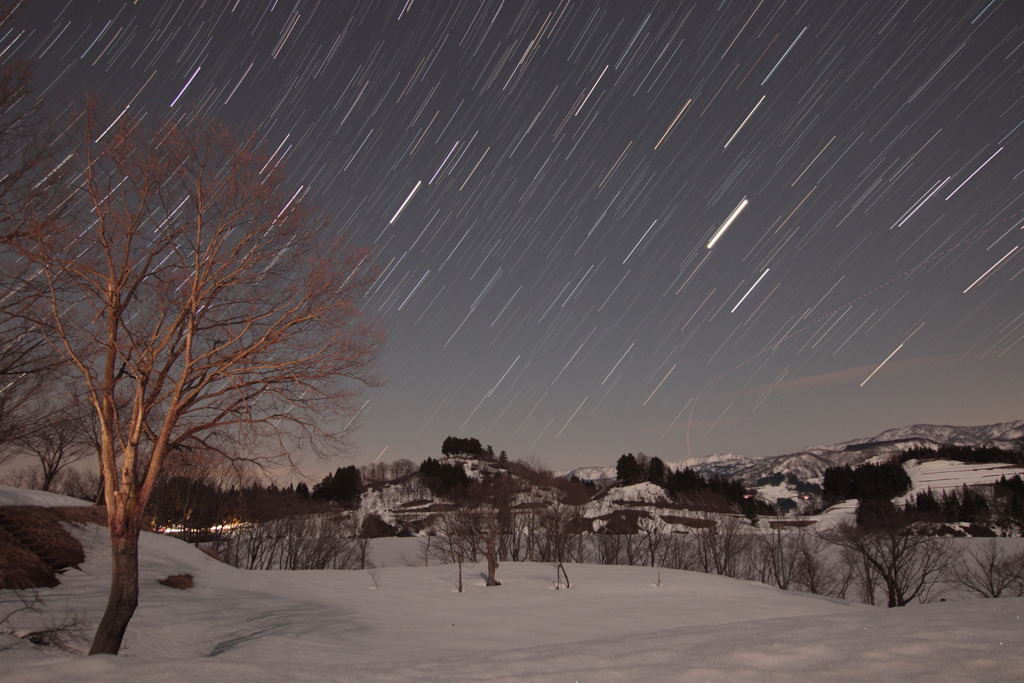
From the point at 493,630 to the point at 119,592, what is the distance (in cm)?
1634

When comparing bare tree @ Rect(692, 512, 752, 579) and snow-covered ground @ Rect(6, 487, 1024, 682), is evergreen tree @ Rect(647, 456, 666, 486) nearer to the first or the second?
bare tree @ Rect(692, 512, 752, 579)

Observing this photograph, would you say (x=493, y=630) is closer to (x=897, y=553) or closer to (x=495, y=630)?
(x=495, y=630)

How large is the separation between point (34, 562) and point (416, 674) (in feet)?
74.4

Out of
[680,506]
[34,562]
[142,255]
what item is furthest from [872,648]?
[680,506]

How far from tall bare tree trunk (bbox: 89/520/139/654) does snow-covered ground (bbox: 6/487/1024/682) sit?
0.48 m

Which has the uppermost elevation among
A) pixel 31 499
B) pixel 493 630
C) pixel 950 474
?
pixel 950 474

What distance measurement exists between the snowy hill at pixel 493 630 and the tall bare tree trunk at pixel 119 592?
1424 millimetres

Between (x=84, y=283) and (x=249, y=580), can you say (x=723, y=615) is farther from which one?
(x=84, y=283)

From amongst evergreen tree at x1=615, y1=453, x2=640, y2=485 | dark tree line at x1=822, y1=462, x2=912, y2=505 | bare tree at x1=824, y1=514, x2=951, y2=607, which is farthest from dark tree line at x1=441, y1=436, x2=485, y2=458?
bare tree at x1=824, y1=514, x2=951, y2=607

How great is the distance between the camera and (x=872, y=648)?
5176mm

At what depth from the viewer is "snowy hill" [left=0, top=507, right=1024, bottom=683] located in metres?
5.13

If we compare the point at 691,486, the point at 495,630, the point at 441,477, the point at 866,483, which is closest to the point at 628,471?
the point at 691,486

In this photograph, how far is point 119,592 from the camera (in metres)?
9.26

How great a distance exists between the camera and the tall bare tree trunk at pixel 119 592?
9070 mm
